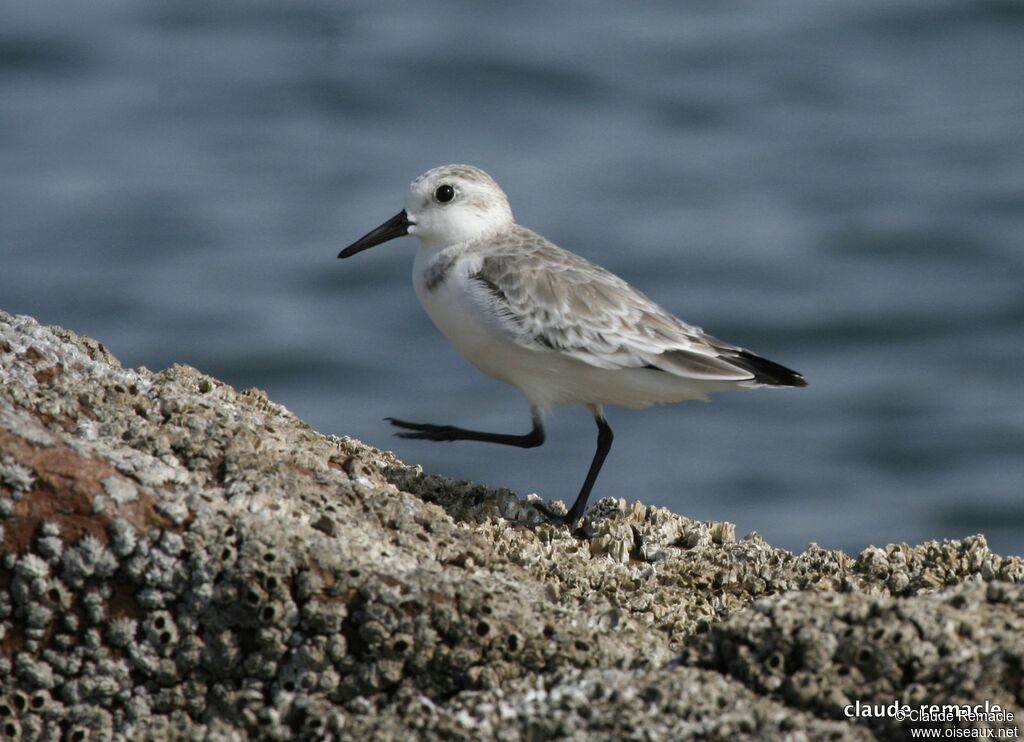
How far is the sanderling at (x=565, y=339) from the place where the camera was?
6566 mm

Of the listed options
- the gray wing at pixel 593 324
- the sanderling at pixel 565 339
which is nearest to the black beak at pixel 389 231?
the sanderling at pixel 565 339

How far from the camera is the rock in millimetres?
3578

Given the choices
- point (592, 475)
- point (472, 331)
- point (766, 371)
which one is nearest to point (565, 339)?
point (472, 331)

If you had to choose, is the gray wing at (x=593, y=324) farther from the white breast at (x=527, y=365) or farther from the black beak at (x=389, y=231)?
the black beak at (x=389, y=231)

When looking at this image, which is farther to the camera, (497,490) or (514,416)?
(514,416)

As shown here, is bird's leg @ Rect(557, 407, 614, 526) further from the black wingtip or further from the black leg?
the black wingtip

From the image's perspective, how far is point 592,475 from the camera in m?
6.74

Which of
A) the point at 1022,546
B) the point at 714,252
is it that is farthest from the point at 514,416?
the point at 1022,546

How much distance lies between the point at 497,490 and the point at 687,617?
1.49 meters

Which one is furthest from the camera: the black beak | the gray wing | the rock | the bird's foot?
the black beak

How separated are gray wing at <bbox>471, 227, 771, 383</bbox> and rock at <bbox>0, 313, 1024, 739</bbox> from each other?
2.01 m

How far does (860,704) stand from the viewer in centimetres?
357

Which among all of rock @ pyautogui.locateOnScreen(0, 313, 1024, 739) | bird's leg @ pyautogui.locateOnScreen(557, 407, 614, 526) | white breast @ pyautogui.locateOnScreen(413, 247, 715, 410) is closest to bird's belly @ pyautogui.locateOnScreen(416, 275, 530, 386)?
white breast @ pyautogui.locateOnScreen(413, 247, 715, 410)

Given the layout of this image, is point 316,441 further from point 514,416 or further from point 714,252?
point 714,252
